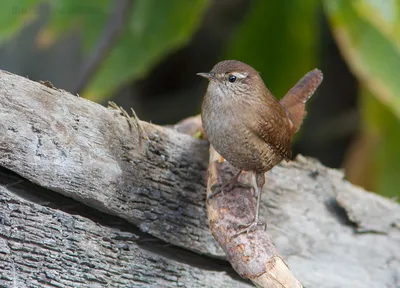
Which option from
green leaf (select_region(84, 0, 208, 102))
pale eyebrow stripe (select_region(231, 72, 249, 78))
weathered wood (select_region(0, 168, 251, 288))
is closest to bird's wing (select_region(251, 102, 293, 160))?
pale eyebrow stripe (select_region(231, 72, 249, 78))

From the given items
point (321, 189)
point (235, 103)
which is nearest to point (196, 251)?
point (235, 103)

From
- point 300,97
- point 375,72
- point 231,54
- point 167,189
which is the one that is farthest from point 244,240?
point 231,54

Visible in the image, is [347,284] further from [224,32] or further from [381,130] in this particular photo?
[224,32]

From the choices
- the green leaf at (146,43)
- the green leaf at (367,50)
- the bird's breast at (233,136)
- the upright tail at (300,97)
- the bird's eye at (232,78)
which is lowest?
the bird's breast at (233,136)

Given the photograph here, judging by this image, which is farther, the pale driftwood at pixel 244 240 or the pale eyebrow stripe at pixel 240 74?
the pale eyebrow stripe at pixel 240 74

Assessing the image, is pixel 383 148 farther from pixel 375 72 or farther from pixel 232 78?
pixel 232 78

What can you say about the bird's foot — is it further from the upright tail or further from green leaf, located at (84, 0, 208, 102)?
green leaf, located at (84, 0, 208, 102)

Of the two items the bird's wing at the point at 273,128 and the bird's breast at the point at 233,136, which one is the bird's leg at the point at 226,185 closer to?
the bird's breast at the point at 233,136

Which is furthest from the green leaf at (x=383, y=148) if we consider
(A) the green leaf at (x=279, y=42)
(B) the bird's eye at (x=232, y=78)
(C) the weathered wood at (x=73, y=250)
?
(C) the weathered wood at (x=73, y=250)
